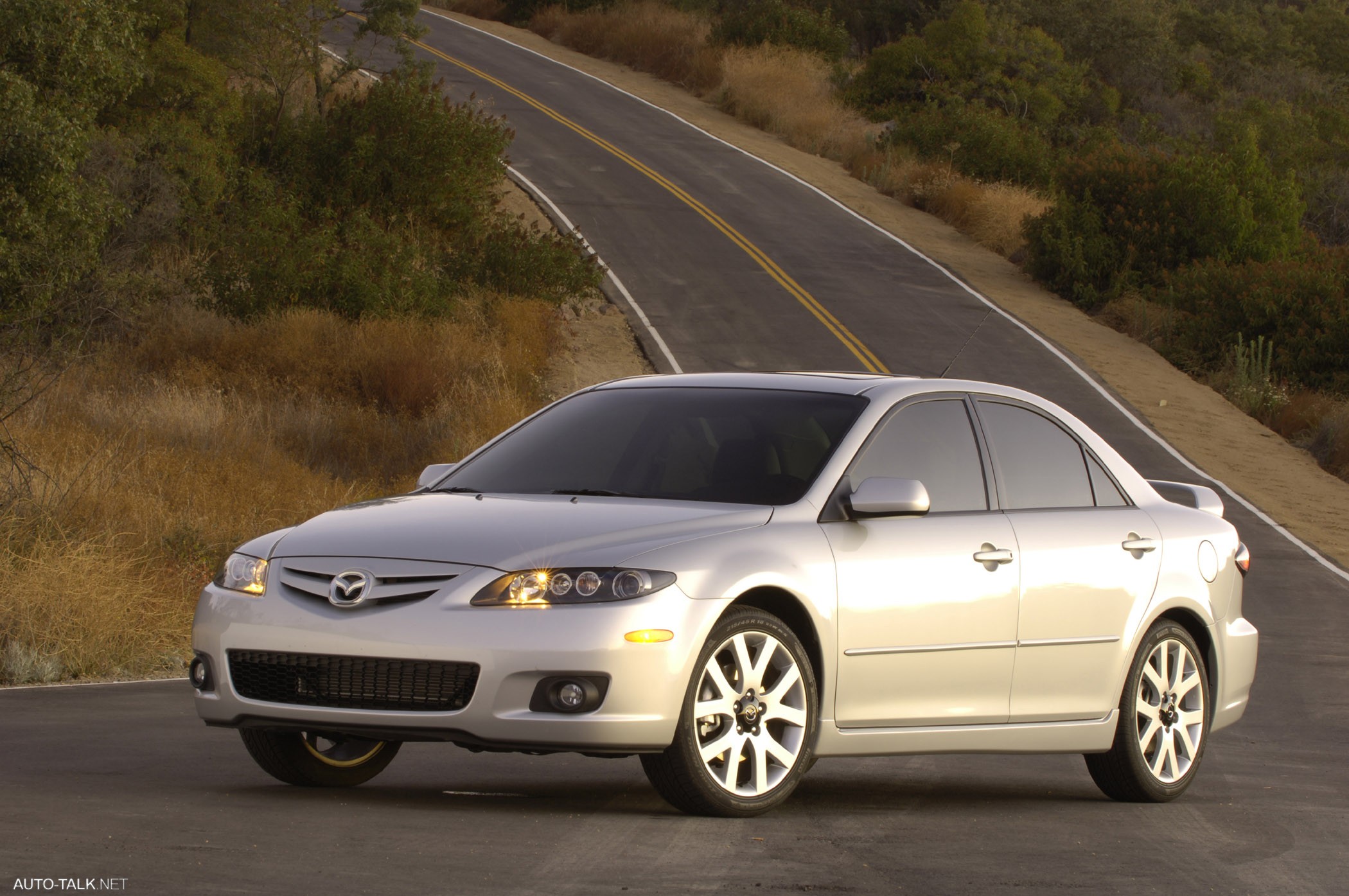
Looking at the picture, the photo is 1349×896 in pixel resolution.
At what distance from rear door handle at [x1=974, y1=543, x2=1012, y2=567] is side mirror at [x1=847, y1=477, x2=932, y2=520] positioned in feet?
1.84

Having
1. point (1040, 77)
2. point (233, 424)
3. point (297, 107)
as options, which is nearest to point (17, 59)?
point (233, 424)

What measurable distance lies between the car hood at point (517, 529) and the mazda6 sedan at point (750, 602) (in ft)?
0.05

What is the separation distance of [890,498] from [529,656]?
5.11ft

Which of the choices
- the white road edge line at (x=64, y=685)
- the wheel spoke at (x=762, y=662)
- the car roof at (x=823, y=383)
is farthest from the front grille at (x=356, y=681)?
the white road edge line at (x=64, y=685)

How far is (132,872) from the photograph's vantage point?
5.36 metres

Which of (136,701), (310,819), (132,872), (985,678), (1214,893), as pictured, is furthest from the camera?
(136,701)

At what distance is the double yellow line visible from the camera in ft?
104

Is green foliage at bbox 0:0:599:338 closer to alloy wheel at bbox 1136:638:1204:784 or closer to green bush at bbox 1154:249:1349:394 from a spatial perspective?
green bush at bbox 1154:249:1349:394

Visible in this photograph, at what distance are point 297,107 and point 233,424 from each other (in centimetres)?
Result: 1794

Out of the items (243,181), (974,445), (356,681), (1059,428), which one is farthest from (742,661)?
(243,181)

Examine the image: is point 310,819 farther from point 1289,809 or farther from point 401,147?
point 401,147

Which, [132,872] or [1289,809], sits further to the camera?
[1289,809]

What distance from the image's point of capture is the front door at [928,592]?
6.87m

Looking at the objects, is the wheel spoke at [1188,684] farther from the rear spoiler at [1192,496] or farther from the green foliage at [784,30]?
the green foliage at [784,30]
